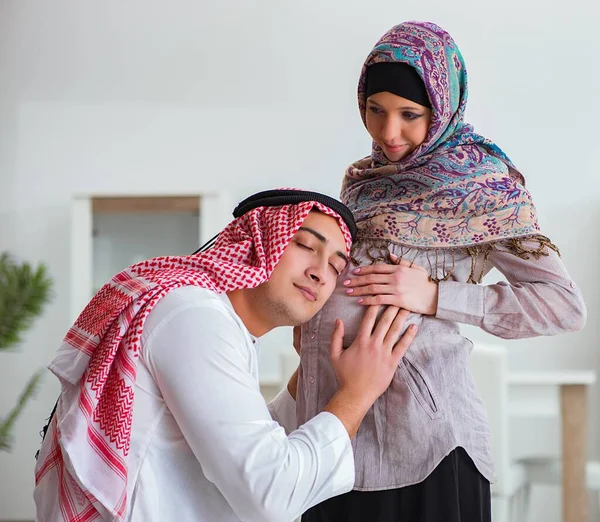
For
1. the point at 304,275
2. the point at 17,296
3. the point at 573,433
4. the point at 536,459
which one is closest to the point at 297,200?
the point at 304,275

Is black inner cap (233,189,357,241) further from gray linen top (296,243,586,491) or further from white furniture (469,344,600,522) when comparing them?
white furniture (469,344,600,522)

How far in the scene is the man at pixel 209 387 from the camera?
1292 mm

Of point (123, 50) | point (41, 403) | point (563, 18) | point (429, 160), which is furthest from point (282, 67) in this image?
point (429, 160)

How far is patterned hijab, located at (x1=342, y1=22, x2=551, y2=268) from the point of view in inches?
59.3

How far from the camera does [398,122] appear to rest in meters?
1.53

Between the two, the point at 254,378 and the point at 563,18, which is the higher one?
the point at 563,18

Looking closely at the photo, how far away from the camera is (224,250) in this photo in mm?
1476

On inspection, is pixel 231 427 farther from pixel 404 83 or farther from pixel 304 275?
pixel 404 83

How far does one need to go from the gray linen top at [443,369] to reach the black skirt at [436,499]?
0.06 feet

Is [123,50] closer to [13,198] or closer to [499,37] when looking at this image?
[13,198]

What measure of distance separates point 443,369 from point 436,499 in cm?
24

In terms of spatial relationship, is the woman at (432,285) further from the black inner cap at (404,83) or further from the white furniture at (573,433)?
the white furniture at (573,433)

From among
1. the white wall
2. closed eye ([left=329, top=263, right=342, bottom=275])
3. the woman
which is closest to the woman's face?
the woman

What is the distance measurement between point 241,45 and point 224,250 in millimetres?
3365
